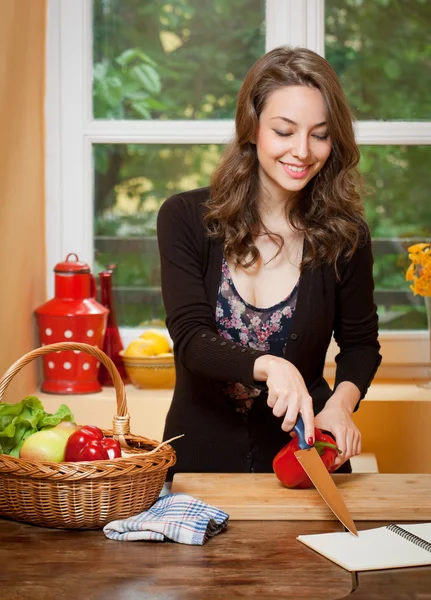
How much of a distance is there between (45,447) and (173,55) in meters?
1.99

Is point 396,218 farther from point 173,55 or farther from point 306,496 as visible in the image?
point 306,496

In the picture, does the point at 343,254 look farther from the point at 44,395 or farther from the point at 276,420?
the point at 44,395

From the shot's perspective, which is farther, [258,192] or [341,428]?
[258,192]

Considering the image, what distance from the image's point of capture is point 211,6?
3035 mm

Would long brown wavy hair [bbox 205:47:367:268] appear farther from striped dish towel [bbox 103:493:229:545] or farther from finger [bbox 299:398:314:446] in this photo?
striped dish towel [bbox 103:493:229:545]

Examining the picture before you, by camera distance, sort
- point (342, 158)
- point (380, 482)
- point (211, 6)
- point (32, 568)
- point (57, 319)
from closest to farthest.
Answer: point (32, 568), point (380, 482), point (342, 158), point (57, 319), point (211, 6)

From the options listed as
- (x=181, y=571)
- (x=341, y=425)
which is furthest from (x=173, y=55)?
(x=181, y=571)

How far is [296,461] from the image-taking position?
5.00 ft

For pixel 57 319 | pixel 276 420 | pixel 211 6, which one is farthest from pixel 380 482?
pixel 211 6

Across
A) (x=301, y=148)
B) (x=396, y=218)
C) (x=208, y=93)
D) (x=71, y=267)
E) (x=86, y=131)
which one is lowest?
(x=71, y=267)

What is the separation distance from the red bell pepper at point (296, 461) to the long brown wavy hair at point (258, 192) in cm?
48

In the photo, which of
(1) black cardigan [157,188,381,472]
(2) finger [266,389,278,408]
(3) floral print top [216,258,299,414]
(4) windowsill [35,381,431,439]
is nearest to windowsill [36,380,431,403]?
(4) windowsill [35,381,431,439]

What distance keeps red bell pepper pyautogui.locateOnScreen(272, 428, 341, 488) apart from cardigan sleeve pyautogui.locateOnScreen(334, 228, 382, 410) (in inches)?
14.6

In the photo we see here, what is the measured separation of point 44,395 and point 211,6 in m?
1.41
